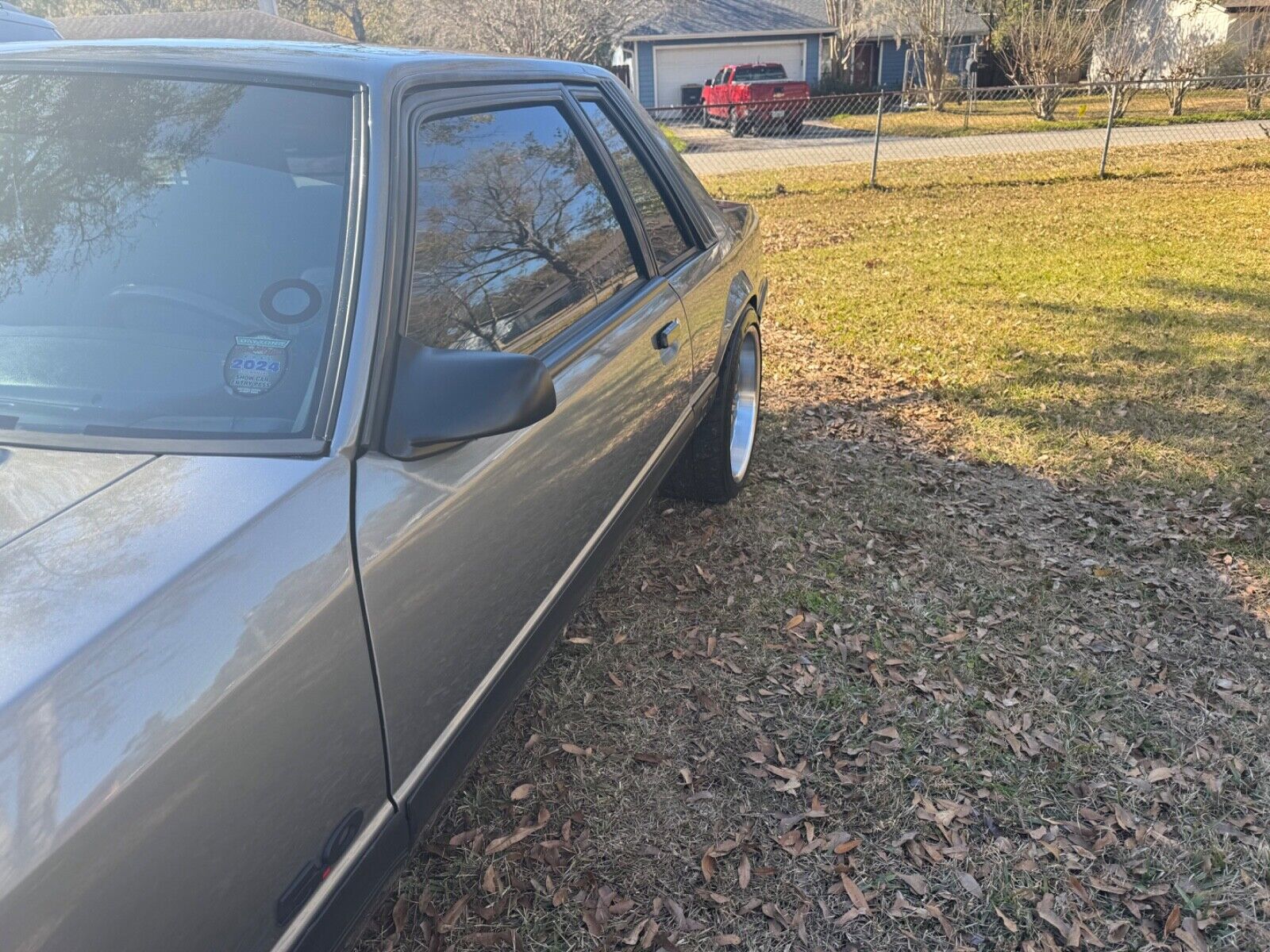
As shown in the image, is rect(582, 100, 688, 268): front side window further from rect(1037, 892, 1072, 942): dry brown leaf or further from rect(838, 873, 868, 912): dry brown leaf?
rect(1037, 892, 1072, 942): dry brown leaf

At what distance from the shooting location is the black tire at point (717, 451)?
3990mm

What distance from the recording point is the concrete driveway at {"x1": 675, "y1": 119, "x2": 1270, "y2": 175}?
687 inches

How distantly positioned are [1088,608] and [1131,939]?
Result: 1.56 meters

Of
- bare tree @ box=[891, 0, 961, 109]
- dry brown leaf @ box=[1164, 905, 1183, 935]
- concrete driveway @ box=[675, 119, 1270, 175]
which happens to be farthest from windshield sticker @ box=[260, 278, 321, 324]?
bare tree @ box=[891, 0, 961, 109]

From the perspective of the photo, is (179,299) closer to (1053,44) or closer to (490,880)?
(490,880)

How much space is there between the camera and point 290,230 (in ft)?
6.16

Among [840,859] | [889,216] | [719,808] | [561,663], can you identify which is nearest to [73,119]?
[561,663]

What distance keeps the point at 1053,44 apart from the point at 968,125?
2.89 m

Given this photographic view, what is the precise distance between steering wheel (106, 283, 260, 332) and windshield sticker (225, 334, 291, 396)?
69 millimetres

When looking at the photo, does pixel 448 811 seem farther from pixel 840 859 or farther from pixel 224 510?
pixel 224 510

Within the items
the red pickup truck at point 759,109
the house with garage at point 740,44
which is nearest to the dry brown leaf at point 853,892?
the red pickup truck at point 759,109

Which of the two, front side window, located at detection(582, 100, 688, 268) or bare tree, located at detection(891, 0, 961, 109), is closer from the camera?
front side window, located at detection(582, 100, 688, 268)

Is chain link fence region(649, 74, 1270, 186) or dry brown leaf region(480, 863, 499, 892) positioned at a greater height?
chain link fence region(649, 74, 1270, 186)

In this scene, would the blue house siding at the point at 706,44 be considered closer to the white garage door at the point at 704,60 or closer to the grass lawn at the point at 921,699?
the white garage door at the point at 704,60
